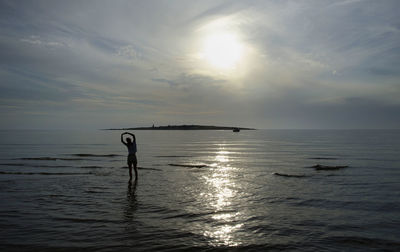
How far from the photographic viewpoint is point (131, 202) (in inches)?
545

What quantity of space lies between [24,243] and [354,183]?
2027cm

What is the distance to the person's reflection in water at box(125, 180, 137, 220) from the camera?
1174cm

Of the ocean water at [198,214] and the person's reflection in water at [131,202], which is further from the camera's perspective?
the person's reflection in water at [131,202]

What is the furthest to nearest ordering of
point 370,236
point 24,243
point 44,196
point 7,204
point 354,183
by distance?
point 354,183 < point 44,196 < point 7,204 < point 370,236 < point 24,243

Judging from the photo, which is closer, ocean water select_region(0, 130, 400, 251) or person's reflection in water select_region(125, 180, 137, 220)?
ocean water select_region(0, 130, 400, 251)

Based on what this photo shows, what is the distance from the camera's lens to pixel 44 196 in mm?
14977

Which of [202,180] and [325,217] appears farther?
[202,180]

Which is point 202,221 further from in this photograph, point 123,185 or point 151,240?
point 123,185

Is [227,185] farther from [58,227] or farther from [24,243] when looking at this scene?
[24,243]

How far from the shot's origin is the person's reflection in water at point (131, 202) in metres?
11.7

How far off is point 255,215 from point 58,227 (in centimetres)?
797

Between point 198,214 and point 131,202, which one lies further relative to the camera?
point 131,202

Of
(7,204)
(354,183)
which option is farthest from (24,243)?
(354,183)

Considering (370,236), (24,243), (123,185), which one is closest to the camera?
(24,243)
